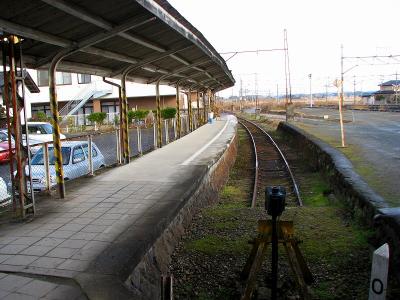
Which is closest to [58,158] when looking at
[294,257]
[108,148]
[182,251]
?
[182,251]

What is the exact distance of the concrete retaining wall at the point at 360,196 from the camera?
6.18 meters

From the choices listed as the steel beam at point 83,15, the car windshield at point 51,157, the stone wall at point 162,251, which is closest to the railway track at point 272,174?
the stone wall at point 162,251

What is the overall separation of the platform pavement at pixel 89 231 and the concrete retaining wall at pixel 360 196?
131 inches

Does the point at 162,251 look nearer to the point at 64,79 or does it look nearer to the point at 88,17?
the point at 88,17

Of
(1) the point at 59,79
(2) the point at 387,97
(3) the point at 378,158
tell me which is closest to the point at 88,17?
(3) the point at 378,158

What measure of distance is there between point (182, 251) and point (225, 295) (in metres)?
1.48

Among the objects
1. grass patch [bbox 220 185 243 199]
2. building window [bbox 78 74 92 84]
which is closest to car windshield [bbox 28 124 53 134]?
grass patch [bbox 220 185 243 199]

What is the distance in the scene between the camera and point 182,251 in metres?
7.05

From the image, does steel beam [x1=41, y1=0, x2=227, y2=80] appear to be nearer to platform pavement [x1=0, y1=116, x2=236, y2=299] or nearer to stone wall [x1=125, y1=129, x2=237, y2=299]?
platform pavement [x1=0, y1=116, x2=236, y2=299]

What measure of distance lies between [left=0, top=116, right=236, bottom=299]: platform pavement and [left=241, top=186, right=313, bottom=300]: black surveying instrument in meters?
1.44

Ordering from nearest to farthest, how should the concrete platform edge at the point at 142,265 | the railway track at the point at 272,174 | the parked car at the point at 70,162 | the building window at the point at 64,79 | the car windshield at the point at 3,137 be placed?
the concrete platform edge at the point at 142,265, the parked car at the point at 70,162, the railway track at the point at 272,174, the car windshield at the point at 3,137, the building window at the point at 64,79

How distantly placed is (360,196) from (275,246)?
4254mm

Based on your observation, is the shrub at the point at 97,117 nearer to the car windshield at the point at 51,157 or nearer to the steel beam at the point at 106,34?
the car windshield at the point at 51,157

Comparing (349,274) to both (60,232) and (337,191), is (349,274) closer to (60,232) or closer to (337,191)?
(60,232)
